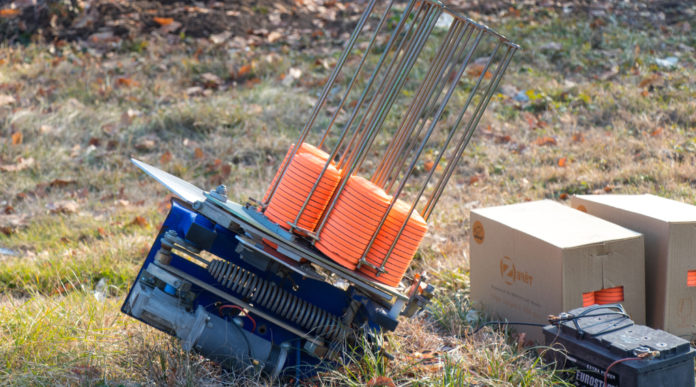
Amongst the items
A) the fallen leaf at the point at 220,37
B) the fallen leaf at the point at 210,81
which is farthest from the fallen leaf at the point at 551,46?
the fallen leaf at the point at 220,37

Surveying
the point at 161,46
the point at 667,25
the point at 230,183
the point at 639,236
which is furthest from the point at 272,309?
the point at 667,25

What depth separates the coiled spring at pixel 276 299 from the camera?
2.69 metres

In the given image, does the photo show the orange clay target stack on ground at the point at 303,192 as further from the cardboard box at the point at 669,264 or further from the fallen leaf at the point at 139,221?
the fallen leaf at the point at 139,221

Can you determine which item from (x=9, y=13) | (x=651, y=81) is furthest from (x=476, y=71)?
(x=9, y=13)

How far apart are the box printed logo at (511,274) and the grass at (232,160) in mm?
273

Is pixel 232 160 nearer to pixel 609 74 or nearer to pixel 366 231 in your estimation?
pixel 366 231

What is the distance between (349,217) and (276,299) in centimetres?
47

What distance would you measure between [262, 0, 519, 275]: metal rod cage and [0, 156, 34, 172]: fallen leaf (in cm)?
265

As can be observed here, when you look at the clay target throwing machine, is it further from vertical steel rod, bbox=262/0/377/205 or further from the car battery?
the car battery

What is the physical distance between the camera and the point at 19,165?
6051mm

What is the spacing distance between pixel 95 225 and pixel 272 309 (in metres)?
2.82

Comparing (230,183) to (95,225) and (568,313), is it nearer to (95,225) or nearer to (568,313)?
(95,225)

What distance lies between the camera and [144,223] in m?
5.01

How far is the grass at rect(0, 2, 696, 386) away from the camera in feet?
9.54
